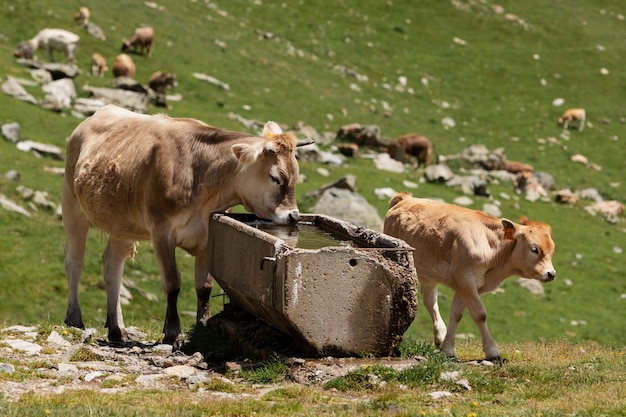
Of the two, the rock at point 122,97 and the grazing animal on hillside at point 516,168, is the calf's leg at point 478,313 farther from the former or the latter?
the grazing animal on hillside at point 516,168

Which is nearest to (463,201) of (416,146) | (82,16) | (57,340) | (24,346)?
(416,146)

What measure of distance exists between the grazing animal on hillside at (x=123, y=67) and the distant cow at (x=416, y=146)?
10785mm

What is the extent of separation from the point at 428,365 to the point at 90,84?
30106 mm

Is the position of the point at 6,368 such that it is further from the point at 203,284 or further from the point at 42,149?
A: the point at 42,149

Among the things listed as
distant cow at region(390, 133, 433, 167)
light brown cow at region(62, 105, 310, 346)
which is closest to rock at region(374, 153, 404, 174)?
distant cow at region(390, 133, 433, 167)

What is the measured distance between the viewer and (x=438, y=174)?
38.5 metres

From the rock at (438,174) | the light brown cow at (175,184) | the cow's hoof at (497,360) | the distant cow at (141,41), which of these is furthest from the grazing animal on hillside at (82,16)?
the cow's hoof at (497,360)

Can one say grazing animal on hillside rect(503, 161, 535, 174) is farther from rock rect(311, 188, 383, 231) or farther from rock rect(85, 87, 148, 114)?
rock rect(85, 87, 148, 114)

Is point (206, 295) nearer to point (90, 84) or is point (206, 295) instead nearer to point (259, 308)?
point (259, 308)

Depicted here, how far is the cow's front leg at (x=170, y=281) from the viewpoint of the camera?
14.4 metres

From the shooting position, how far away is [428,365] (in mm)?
11703

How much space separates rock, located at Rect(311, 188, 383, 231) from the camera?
30812mm

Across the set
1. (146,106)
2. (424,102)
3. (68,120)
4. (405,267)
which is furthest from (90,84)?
(405,267)

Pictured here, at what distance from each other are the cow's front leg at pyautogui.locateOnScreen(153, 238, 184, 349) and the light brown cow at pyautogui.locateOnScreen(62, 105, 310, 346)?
1 centimetres
